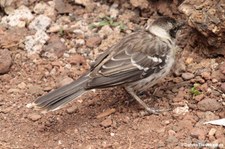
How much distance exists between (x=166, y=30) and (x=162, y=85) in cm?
76

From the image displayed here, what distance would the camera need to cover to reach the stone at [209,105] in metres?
7.45

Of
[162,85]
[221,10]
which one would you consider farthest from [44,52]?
[221,10]

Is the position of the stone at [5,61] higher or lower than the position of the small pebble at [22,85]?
higher

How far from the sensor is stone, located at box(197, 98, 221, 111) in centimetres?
745

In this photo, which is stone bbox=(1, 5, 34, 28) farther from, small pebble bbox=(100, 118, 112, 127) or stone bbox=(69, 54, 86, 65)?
small pebble bbox=(100, 118, 112, 127)

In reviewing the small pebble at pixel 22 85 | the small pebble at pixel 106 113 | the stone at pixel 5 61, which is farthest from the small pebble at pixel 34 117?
the stone at pixel 5 61

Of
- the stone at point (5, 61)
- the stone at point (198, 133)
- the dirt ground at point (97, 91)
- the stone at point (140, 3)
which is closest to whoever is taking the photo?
the stone at point (198, 133)

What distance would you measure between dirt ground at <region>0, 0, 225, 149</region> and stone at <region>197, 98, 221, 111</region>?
1cm

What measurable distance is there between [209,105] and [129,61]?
116 centimetres

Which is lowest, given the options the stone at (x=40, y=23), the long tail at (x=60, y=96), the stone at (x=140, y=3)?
the long tail at (x=60, y=96)

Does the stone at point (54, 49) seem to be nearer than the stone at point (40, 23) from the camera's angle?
Yes

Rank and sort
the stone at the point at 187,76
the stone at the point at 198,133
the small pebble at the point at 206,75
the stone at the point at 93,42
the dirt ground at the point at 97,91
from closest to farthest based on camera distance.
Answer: the stone at the point at 198,133 < the dirt ground at the point at 97,91 < the small pebble at the point at 206,75 < the stone at the point at 187,76 < the stone at the point at 93,42

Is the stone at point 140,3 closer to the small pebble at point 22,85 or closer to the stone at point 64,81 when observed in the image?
the stone at point 64,81

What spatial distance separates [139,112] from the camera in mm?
7738
